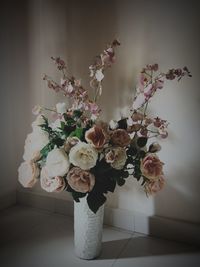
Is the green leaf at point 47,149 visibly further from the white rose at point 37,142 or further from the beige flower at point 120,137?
the beige flower at point 120,137

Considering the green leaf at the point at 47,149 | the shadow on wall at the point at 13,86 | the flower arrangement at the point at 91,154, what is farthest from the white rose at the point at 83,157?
the shadow on wall at the point at 13,86

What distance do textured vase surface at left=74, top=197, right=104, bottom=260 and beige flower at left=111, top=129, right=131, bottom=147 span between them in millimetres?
225

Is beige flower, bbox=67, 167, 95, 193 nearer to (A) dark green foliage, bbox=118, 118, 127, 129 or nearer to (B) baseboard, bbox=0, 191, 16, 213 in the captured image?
(A) dark green foliage, bbox=118, 118, 127, 129

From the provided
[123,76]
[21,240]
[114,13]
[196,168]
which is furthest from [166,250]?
[114,13]

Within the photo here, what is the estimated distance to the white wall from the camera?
2.94 feet

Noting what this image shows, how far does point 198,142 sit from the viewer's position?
0.90m

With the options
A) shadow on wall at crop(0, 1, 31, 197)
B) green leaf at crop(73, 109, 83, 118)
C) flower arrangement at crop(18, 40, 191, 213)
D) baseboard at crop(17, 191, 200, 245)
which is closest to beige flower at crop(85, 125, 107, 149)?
flower arrangement at crop(18, 40, 191, 213)

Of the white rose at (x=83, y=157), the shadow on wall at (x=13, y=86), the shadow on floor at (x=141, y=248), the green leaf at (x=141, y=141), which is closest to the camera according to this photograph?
the white rose at (x=83, y=157)

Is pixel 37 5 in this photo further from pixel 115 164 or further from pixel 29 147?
pixel 115 164

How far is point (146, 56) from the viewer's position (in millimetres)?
953

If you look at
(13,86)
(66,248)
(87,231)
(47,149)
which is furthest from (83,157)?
(13,86)

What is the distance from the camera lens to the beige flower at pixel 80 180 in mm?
672

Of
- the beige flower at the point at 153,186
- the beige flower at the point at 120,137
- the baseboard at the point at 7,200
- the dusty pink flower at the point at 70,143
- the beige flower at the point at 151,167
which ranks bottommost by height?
the baseboard at the point at 7,200

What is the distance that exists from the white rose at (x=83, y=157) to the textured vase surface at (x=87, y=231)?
178 mm
